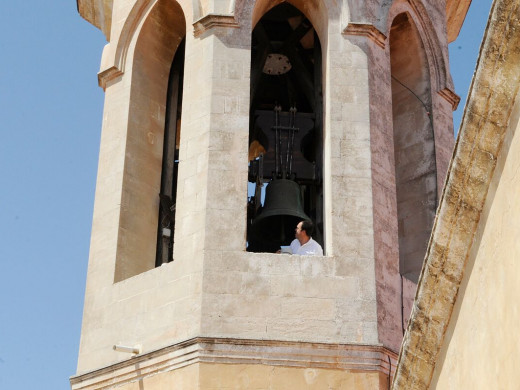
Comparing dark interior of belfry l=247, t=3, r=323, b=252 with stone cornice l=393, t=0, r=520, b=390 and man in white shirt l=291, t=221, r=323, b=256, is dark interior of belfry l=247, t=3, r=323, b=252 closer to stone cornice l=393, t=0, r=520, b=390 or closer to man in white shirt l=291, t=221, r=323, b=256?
man in white shirt l=291, t=221, r=323, b=256

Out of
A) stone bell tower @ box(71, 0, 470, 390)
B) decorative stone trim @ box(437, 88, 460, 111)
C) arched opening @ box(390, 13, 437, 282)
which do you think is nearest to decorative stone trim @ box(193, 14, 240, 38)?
stone bell tower @ box(71, 0, 470, 390)

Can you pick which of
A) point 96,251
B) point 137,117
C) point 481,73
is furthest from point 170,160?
point 481,73

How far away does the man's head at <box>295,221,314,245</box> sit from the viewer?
13.2m

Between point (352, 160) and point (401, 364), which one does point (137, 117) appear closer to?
point (352, 160)

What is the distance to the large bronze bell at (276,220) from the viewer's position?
14.0 metres

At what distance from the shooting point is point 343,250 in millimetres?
12773

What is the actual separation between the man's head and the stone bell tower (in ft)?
0.64

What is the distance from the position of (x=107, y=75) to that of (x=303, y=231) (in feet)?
10.7

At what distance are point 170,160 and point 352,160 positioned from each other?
2342 mm

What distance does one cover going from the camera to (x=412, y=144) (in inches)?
593

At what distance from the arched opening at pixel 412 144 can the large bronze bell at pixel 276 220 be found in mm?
1279

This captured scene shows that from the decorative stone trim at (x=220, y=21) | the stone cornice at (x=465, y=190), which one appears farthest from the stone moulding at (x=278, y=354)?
the decorative stone trim at (x=220, y=21)

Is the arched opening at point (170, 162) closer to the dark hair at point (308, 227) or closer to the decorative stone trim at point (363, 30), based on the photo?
the dark hair at point (308, 227)

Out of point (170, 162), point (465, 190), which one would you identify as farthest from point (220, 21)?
point (465, 190)
